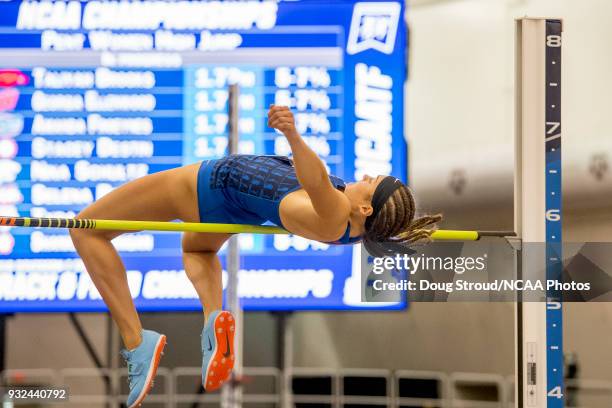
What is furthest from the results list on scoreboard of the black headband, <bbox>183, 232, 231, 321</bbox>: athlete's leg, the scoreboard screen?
the black headband

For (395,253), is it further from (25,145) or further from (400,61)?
(25,145)

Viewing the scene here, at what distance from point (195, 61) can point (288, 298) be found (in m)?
0.98

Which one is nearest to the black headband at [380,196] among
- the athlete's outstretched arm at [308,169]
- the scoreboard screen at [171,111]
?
the athlete's outstretched arm at [308,169]

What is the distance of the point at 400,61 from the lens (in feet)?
13.8

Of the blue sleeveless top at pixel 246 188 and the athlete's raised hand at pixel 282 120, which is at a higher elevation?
the athlete's raised hand at pixel 282 120

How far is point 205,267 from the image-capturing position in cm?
296

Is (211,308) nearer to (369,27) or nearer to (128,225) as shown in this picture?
(128,225)

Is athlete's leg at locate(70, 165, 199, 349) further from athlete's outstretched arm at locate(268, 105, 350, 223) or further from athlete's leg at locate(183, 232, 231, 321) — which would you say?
athlete's outstretched arm at locate(268, 105, 350, 223)

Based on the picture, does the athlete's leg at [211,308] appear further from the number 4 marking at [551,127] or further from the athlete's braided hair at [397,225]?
the number 4 marking at [551,127]

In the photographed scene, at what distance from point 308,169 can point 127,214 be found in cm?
66

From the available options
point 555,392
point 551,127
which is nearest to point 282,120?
point 551,127

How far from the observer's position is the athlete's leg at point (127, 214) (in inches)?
111

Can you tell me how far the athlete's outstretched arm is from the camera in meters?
2.38

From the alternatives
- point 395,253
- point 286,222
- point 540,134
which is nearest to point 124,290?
point 286,222
